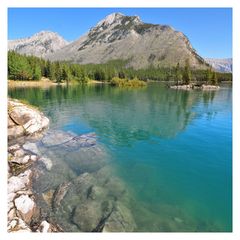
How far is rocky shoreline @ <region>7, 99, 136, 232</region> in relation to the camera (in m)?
10.7

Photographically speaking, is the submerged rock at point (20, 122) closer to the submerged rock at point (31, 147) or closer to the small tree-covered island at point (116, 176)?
the small tree-covered island at point (116, 176)

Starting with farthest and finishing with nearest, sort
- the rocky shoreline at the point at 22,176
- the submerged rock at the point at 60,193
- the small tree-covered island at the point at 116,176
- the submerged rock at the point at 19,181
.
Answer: the submerged rock at the point at 19,181
the submerged rock at the point at 60,193
the small tree-covered island at the point at 116,176
the rocky shoreline at the point at 22,176

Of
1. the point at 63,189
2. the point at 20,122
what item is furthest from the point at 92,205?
the point at 20,122

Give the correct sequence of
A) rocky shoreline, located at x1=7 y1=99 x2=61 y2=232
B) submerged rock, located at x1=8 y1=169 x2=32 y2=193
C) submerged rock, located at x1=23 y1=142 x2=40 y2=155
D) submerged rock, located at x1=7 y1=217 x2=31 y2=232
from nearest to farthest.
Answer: submerged rock, located at x1=7 y1=217 x2=31 y2=232 → rocky shoreline, located at x1=7 y1=99 x2=61 y2=232 → submerged rock, located at x1=8 y1=169 x2=32 y2=193 → submerged rock, located at x1=23 y1=142 x2=40 y2=155

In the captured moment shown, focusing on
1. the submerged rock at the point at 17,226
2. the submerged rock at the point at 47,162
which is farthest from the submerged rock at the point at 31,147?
the submerged rock at the point at 17,226

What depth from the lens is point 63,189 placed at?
13.6 m

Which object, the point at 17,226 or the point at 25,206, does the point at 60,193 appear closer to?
the point at 25,206

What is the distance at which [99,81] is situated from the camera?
6368 inches

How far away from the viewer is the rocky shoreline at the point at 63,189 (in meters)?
10.7

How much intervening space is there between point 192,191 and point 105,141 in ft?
35.2

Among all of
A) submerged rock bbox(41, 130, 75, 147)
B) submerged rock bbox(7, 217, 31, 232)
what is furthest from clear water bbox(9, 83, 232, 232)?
submerged rock bbox(7, 217, 31, 232)

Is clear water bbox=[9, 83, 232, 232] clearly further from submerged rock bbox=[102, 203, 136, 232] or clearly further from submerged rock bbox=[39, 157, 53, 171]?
submerged rock bbox=[39, 157, 53, 171]
